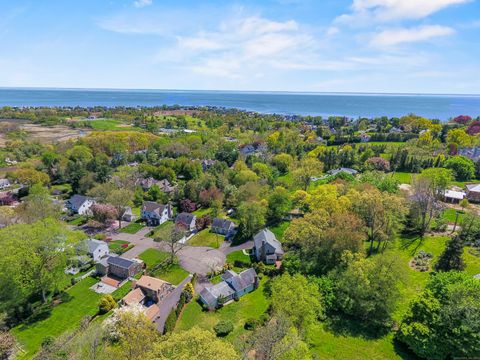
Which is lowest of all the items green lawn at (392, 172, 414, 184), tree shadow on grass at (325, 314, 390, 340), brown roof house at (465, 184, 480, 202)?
tree shadow on grass at (325, 314, 390, 340)

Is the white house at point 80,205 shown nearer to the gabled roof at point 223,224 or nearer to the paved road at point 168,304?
the gabled roof at point 223,224

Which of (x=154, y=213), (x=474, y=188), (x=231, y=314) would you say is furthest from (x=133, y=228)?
(x=474, y=188)

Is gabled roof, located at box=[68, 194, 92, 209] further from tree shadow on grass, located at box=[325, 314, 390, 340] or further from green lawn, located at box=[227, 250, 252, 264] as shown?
tree shadow on grass, located at box=[325, 314, 390, 340]

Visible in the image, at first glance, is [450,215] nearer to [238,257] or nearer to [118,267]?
[238,257]

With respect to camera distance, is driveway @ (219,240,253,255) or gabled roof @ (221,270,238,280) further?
driveway @ (219,240,253,255)

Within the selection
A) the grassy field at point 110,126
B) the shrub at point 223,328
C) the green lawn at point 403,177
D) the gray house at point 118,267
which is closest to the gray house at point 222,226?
the gray house at point 118,267

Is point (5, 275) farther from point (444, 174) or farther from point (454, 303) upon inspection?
point (444, 174)

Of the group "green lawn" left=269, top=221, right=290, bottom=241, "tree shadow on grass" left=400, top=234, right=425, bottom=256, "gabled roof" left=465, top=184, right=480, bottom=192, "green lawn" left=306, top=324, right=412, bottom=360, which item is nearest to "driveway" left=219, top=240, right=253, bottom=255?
"green lawn" left=269, top=221, right=290, bottom=241
